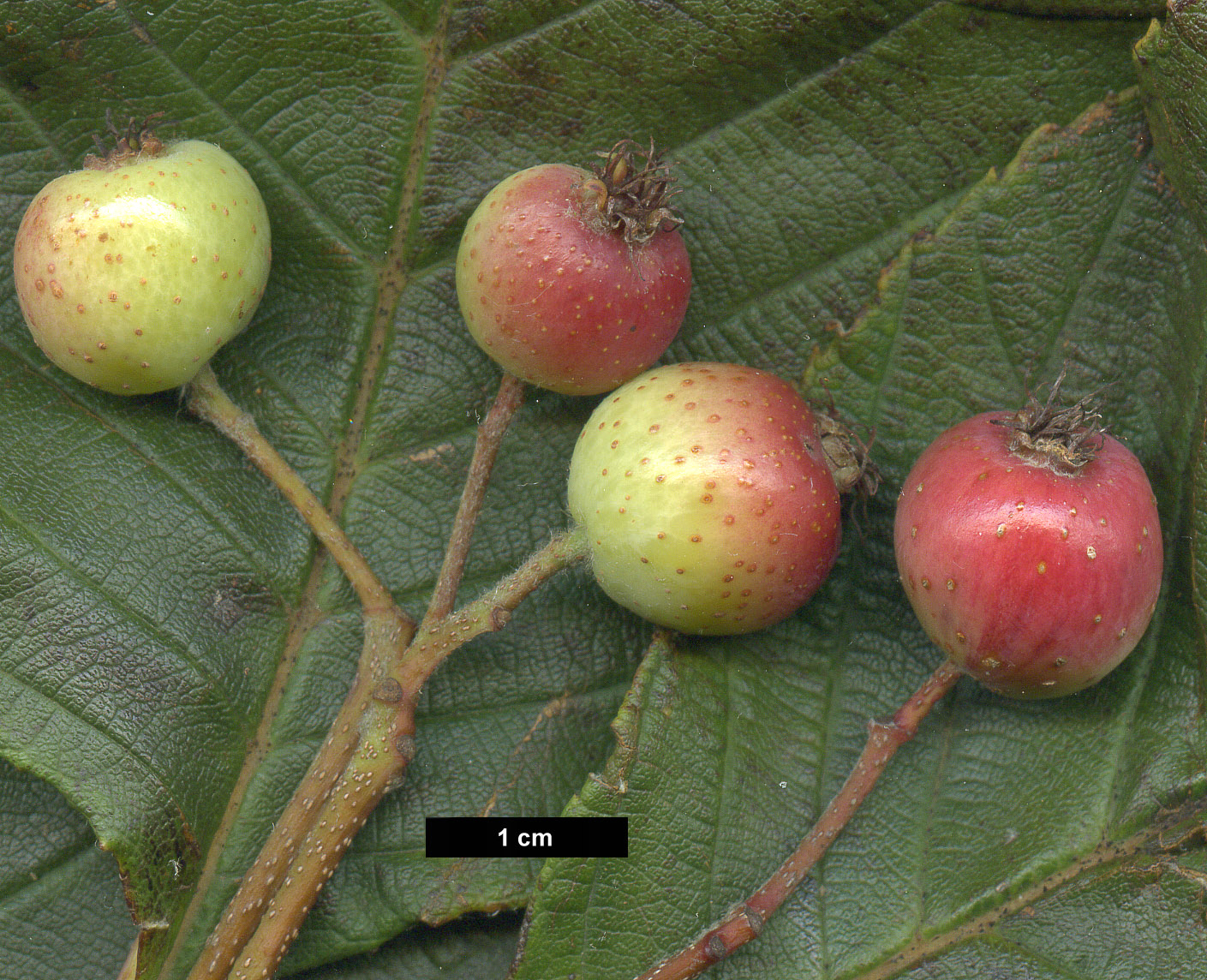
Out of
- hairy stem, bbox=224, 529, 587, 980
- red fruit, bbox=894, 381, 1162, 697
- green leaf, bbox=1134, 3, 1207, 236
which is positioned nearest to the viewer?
red fruit, bbox=894, 381, 1162, 697

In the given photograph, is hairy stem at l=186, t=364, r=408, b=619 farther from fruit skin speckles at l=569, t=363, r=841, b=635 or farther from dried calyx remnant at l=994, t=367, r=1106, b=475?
dried calyx remnant at l=994, t=367, r=1106, b=475

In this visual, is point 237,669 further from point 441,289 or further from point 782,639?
point 782,639

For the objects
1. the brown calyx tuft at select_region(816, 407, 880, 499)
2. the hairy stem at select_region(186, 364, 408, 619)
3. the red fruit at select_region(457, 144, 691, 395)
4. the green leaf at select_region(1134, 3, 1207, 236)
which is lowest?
the hairy stem at select_region(186, 364, 408, 619)

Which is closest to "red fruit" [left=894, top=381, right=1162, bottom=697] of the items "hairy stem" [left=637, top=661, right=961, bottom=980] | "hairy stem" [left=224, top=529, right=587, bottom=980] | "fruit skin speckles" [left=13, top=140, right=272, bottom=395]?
"hairy stem" [left=637, top=661, right=961, bottom=980]

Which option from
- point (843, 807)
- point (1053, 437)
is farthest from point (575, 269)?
point (843, 807)

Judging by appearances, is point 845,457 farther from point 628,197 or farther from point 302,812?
point 302,812

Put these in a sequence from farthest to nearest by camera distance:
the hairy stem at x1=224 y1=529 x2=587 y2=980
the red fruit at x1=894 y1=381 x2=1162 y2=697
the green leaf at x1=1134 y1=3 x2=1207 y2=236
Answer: the hairy stem at x1=224 y1=529 x2=587 y2=980 < the green leaf at x1=1134 y1=3 x2=1207 y2=236 < the red fruit at x1=894 y1=381 x2=1162 y2=697

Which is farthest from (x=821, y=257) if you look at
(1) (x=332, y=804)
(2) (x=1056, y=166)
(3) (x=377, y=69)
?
(1) (x=332, y=804)
